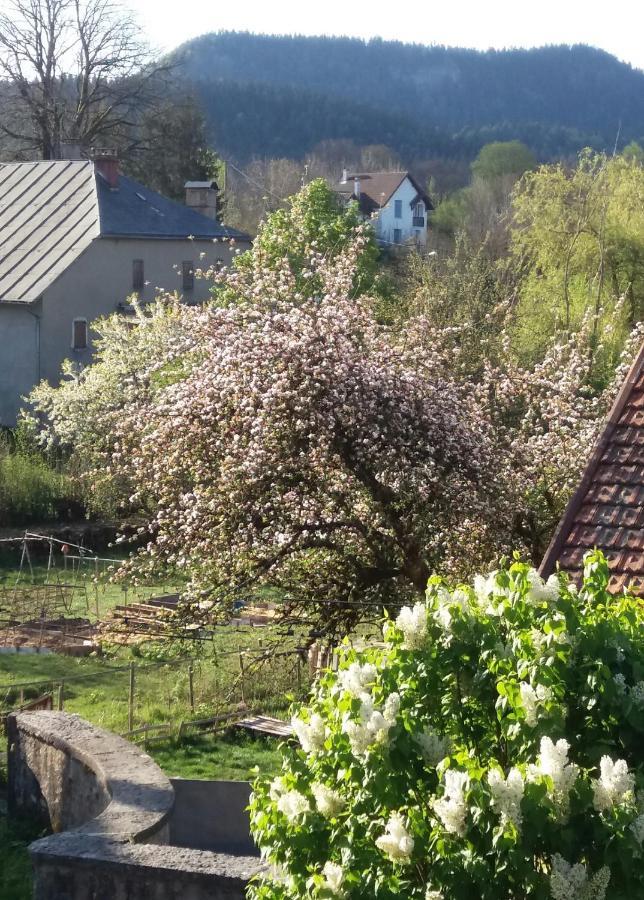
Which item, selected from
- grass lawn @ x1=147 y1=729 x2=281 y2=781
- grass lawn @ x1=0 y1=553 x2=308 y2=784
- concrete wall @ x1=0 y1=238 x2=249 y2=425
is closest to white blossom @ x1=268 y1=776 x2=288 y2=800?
grass lawn @ x1=147 y1=729 x2=281 y2=781

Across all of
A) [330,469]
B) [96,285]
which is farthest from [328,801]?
[96,285]

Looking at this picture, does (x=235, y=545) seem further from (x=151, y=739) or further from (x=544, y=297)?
(x=544, y=297)

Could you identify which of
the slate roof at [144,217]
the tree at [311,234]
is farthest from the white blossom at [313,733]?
the slate roof at [144,217]

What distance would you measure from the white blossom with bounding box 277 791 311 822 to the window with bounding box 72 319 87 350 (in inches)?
1433

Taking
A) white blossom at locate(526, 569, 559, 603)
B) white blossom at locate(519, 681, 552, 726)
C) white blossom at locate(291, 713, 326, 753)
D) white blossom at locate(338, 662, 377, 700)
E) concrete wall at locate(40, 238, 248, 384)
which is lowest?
concrete wall at locate(40, 238, 248, 384)

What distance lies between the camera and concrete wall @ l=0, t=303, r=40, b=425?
39875 millimetres

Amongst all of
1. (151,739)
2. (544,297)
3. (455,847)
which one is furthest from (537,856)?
(544,297)

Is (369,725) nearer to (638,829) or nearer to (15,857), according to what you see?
(638,829)

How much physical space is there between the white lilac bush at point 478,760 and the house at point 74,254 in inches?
1292

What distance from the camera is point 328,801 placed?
4965mm

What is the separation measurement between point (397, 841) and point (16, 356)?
3707 cm

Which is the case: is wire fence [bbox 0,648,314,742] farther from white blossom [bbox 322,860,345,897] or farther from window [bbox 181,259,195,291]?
window [bbox 181,259,195,291]

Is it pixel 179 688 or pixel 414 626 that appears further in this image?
pixel 179 688

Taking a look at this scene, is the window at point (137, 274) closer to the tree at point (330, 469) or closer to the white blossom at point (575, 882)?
the tree at point (330, 469)
